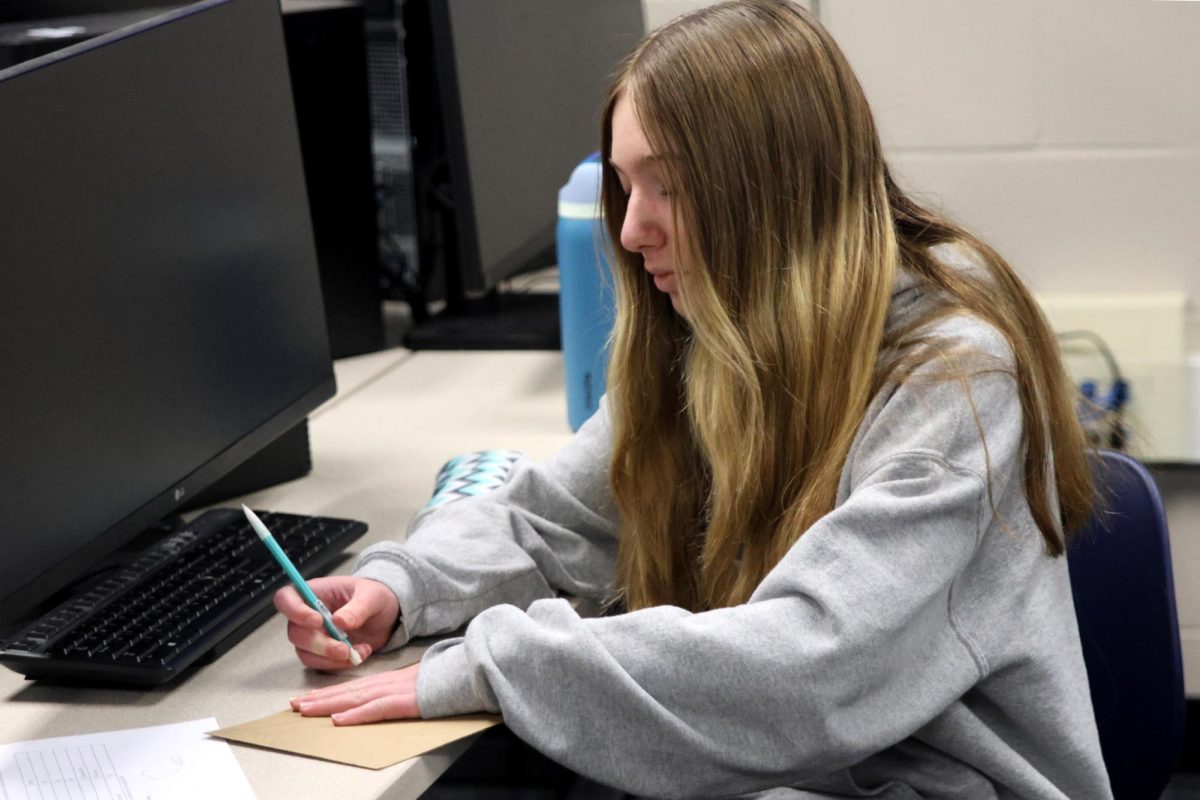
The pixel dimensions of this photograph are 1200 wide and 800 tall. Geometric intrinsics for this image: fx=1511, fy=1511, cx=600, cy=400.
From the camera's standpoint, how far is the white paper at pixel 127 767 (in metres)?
1.00

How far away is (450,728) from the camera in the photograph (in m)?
1.06

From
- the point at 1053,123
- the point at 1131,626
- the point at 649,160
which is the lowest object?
the point at 1131,626

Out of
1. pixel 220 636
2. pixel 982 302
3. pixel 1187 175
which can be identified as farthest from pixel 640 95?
pixel 1187 175

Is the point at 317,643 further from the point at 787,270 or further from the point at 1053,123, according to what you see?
the point at 1053,123

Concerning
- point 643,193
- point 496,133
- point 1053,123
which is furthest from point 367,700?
point 1053,123

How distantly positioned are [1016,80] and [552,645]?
1094 mm

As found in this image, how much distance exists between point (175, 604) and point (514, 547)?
28cm

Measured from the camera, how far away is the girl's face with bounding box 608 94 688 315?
1.13m

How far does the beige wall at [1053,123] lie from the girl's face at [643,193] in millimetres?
777

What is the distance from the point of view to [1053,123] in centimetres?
182

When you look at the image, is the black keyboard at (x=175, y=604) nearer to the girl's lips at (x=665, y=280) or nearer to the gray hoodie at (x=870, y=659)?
the gray hoodie at (x=870, y=659)

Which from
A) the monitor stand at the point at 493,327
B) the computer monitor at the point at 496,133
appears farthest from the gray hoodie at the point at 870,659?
the monitor stand at the point at 493,327

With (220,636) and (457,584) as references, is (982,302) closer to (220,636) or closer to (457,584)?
(457,584)

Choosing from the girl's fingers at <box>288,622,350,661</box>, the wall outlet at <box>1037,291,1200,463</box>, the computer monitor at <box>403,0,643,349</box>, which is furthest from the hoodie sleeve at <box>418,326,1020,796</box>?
the wall outlet at <box>1037,291,1200,463</box>
